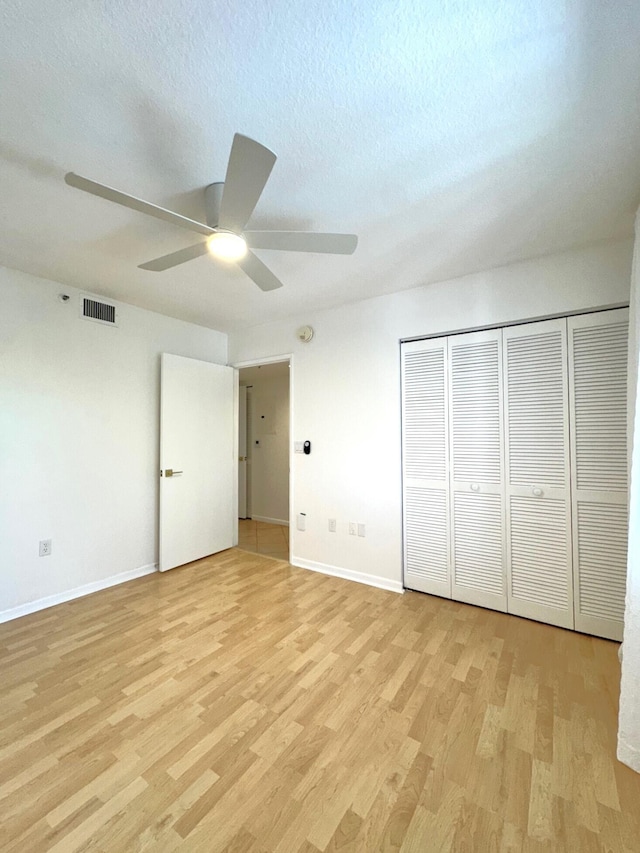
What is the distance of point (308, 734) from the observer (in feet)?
4.84

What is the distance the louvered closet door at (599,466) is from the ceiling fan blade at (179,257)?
2.33 m

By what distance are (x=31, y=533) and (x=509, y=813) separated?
3155 millimetres

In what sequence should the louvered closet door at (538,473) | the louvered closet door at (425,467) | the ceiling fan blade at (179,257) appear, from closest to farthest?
the ceiling fan blade at (179,257)
the louvered closet door at (538,473)
the louvered closet door at (425,467)

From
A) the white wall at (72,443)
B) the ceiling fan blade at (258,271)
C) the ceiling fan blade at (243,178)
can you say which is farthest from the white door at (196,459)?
the ceiling fan blade at (243,178)

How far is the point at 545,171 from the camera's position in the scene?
61.1 inches

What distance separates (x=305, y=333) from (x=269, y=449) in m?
2.45

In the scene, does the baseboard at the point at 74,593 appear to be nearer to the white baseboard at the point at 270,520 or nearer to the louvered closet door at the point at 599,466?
the white baseboard at the point at 270,520

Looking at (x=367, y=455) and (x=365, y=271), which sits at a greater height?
(x=365, y=271)

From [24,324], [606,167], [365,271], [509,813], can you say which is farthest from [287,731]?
[24,324]

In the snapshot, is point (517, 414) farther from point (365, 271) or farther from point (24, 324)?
point (24, 324)

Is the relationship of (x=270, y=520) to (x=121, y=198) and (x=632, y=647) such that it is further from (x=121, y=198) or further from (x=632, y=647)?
(x=121, y=198)

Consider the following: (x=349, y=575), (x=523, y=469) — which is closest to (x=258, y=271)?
(x=523, y=469)

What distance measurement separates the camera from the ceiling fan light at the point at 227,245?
1.56 meters

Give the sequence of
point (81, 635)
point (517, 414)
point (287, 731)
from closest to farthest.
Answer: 1. point (287, 731)
2. point (81, 635)
3. point (517, 414)
